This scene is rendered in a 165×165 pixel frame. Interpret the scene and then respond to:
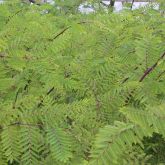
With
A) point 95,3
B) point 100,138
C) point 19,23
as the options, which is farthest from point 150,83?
point 95,3

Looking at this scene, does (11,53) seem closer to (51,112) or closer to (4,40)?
(4,40)

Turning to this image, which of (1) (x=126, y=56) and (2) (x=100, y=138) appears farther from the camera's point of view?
(1) (x=126, y=56)

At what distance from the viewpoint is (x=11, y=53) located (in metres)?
1.27

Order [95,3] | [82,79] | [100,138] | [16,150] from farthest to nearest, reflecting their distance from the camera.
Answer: [95,3], [82,79], [16,150], [100,138]

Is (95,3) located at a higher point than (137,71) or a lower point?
lower

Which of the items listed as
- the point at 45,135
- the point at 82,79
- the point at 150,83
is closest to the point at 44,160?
the point at 45,135

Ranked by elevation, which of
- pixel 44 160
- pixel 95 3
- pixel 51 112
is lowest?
pixel 95 3

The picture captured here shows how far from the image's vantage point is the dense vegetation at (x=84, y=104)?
2.95ft

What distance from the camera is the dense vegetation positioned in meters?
0.90

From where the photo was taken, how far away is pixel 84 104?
45.1 inches

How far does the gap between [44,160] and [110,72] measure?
359mm

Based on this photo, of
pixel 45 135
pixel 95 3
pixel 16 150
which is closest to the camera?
pixel 16 150

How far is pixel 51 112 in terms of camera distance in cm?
112

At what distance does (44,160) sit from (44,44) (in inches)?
18.8
